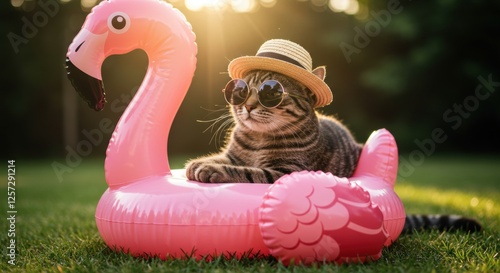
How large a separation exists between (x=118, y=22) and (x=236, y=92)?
0.80 m

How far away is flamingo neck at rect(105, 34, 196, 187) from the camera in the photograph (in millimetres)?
2969

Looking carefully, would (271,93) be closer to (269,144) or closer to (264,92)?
(264,92)

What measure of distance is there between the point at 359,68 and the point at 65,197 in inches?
449

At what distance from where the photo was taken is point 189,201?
262cm

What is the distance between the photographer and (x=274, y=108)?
9.70 feet

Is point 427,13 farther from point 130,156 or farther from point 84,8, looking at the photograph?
point 130,156

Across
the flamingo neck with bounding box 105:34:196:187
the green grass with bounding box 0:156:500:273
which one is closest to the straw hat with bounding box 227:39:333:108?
the flamingo neck with bounding box 105:34:196:187

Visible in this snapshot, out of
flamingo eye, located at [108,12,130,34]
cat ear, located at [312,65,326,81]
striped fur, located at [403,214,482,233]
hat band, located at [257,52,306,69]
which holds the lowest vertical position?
striped fur, located at [403,214,482,233]

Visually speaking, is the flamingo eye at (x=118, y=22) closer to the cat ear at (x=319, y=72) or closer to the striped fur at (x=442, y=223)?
the cat ear at (x=319, y=72)

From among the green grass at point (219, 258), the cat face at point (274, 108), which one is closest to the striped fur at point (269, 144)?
the cat face at point (274, 108)

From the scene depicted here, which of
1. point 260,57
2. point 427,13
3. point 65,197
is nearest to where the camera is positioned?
point 260,57

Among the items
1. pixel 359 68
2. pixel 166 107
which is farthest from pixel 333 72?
pixel 166 107

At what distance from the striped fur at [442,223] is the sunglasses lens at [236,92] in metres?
1.54

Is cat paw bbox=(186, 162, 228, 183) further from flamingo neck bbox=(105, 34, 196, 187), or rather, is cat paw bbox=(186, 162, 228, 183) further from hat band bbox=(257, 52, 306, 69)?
hat band bbox=(257, 52, 306, 69)
